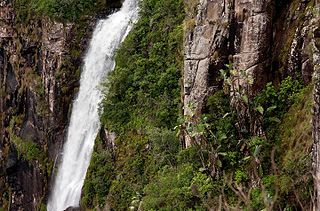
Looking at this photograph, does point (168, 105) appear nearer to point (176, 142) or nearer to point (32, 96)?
point (176, 142)

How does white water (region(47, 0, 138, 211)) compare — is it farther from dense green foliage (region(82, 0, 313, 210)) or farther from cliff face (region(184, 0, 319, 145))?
cliff face (region(184, 0, 319, 145))

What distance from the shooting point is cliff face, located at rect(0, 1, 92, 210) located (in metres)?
25.3

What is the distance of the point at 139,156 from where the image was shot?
60.0 feet

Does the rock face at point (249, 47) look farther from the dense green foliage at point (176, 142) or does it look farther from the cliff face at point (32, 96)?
the cliff face at point (32, 96)

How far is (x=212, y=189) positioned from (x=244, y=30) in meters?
4.12

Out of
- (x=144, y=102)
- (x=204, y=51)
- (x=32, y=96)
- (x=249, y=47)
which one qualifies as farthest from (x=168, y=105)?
(x=32, y=96)

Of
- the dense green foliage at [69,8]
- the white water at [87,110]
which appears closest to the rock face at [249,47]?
the white water at [87,110]

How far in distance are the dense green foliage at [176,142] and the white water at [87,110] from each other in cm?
165

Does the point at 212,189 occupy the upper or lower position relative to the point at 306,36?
lower

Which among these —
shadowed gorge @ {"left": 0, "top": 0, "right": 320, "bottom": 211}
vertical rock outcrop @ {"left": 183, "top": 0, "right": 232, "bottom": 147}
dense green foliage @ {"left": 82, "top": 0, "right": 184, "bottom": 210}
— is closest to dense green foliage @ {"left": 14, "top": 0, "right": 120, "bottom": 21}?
shadowed gorge @ {"left": 0, "top": 0, "right": 320, "bottom": 211}

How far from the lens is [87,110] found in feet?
75.9

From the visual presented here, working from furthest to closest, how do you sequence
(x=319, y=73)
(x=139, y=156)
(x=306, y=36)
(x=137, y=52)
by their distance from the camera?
1. (x=137, y=52)
2. (x=139, y=156)
3. (x=306, y=36)
4. (x=319, y=73)

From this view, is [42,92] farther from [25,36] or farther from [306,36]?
[306,36]

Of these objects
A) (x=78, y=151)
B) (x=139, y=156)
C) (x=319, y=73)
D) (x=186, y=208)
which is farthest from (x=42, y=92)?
(x=319, y=73)
